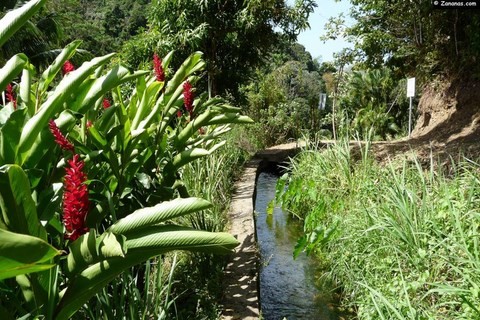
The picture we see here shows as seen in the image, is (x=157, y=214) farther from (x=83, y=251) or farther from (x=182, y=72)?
(x=182, y=72)

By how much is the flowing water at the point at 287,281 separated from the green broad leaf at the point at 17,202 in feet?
7.31

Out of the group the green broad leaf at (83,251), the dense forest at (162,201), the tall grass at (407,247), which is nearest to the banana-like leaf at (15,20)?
the dense forest at (162,201)

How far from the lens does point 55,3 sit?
28.2 meters

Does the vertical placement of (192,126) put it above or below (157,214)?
above

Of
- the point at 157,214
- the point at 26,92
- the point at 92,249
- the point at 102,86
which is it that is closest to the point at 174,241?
the point at 157,214

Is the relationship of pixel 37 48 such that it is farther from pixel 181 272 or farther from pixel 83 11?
pixel 83 11

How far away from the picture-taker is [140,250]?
125 centimetres

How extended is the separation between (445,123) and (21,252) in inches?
357

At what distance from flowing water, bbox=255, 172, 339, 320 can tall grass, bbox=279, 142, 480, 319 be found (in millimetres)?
180

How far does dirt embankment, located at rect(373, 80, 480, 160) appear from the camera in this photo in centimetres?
687

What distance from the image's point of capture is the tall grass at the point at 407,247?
2.14 metres

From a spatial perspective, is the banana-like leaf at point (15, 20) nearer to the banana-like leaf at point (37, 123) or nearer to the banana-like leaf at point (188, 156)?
the banana-like leaf at point (37, 123)

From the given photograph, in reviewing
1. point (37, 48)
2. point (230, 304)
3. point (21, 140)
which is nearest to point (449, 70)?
point (230, 304)

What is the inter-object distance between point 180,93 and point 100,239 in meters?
1.37
